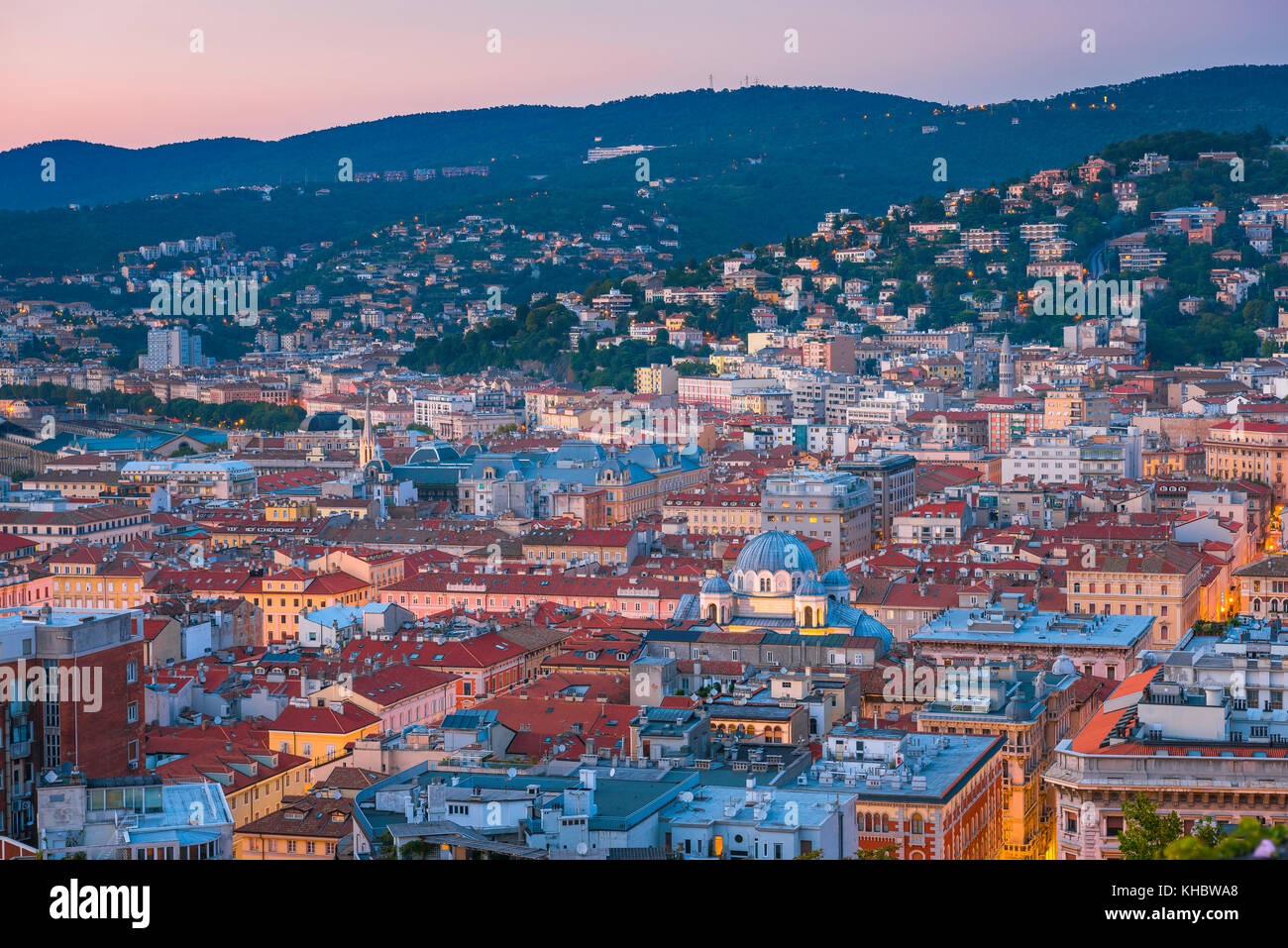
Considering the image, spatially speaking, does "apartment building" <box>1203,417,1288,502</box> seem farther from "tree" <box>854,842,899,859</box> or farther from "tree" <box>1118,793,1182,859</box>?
"tree" <box>1118,793,1182,859</box>

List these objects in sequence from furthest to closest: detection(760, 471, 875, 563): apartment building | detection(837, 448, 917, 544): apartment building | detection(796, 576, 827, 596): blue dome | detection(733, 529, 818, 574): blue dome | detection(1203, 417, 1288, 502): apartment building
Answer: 1. detection(1203, 417, 1288, 502): apartment building
2. detection(837, 448, 917, 544): apartment building
3. detection(760, 471, 875, 563): apartment building
4. detection(733, 529, 818, 574): blue dome
5. detection(796, 576, 827, 596): blue dome

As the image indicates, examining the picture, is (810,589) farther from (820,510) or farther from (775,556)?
(820,510)

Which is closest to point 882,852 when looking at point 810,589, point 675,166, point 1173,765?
point 1173,765

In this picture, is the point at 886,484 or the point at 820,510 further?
the point at 886,484

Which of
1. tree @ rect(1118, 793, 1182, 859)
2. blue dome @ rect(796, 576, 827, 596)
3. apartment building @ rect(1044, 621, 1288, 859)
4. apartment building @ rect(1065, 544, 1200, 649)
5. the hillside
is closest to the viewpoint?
tree @ rect(1118, 793, 1182, 859)

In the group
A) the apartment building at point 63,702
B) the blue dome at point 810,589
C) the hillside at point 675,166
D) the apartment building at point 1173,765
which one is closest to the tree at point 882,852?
the apartment building at point 1173,765

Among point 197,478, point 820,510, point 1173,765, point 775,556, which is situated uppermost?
point 1173,765

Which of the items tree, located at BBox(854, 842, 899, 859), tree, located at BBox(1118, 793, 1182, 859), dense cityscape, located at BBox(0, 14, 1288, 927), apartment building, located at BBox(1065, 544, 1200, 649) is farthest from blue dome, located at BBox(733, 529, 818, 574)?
tree, located at BBox(1118, 793, 1182, 859)
